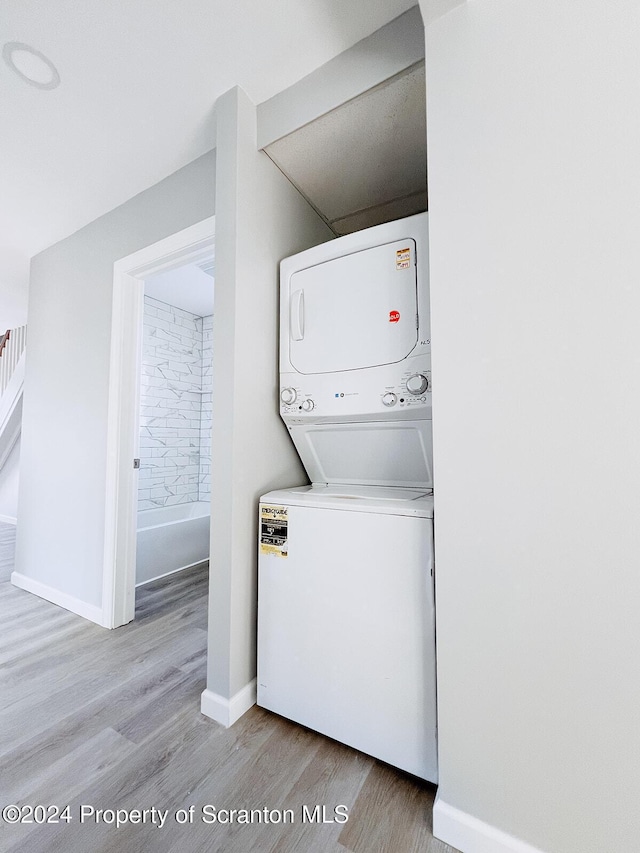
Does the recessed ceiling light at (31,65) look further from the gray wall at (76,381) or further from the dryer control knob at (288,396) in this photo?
the dryer control knob at (288,396)

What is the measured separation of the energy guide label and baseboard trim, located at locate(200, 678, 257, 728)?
22.2 inches

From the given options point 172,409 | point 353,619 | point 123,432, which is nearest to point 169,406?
point 172,409

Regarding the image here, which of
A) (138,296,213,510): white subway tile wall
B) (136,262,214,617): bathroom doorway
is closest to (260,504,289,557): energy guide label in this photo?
(136,262,214,617): bathroom doorway

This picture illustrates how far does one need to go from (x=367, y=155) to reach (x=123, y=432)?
1997 millimetres

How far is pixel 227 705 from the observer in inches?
56.2

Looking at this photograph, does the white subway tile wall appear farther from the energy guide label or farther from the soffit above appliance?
the energy guide label

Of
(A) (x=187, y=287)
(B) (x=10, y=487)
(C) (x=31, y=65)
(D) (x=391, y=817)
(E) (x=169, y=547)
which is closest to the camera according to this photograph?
(D) (x=391, y=817)

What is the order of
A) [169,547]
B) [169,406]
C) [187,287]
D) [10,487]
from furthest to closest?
[10,487] < [169,406] < [187,287] < [169,547]

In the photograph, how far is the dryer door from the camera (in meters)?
1.40

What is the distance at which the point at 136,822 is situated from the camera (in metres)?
1.07

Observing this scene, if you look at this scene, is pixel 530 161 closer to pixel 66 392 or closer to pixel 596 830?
pixel 596 830

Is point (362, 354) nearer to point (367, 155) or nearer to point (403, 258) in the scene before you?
point (403, 258)

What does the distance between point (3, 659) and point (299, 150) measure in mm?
2866

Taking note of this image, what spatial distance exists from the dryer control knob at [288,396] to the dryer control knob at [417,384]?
0.52 meters
